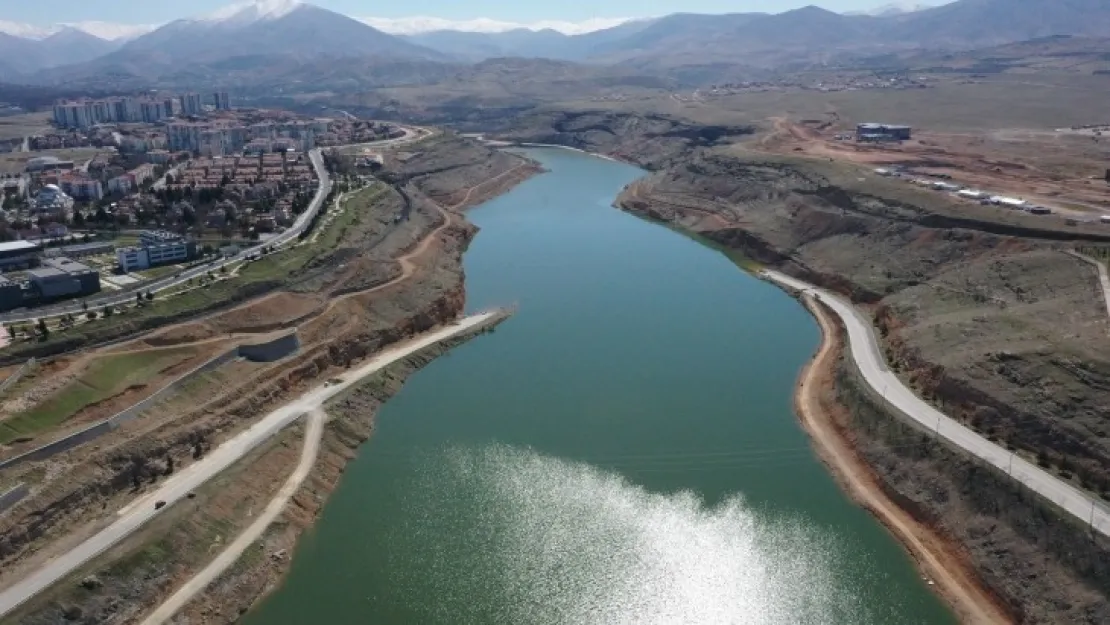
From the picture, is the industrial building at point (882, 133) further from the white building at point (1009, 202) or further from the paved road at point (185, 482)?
the paved road at point (185, 482)

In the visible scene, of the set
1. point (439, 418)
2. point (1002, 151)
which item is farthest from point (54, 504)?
point (1002, 151)

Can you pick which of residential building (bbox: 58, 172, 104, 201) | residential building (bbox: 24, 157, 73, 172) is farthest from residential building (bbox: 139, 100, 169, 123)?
residential building (bbox: 58, 172, 104, 201)

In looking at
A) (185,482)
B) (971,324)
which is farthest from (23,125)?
(971,324)

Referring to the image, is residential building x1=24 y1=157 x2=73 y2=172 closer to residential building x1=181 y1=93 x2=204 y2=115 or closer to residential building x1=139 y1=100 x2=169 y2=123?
residential building x1=139 y1=100 x2=169 y2=123

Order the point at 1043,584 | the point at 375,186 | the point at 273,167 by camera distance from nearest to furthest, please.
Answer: the point at 1043,584 < the point at 375,186 < the point at 273,167

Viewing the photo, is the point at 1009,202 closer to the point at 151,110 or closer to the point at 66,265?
the point at 66,265

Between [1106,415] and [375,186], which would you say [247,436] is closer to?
[1106,415]

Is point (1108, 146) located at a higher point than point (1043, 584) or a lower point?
higher
